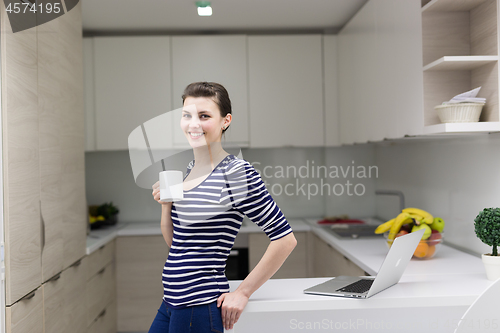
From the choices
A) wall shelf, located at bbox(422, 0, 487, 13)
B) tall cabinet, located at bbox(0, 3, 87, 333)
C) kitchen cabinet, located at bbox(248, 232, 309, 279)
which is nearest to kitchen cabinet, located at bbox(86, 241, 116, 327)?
tall cabinet, located at bbox(0, 3, 87, 333)

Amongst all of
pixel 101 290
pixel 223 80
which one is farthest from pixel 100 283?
pixel 223 80

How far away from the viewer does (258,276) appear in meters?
1.17

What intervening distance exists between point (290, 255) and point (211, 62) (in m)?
1.50

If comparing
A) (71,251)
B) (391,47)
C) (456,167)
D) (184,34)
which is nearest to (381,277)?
(456,167)

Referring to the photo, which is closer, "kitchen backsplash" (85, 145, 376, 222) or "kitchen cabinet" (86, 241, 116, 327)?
"kitchen cabinet" (86, 241, 116, 327)

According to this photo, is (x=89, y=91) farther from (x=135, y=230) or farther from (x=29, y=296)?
(x=29, y=296)

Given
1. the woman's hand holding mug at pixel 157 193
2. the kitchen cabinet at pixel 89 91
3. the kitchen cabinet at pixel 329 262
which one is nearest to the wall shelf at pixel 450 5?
the kitchen cabinet at pixel 329 262

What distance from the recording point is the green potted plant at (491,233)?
4.88 ft

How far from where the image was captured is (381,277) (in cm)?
129

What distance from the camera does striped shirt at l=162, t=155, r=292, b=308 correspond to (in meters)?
1.10

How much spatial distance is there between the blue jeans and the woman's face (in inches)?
16.8

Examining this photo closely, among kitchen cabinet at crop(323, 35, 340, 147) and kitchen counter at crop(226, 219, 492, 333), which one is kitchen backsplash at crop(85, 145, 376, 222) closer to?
kitchen cabinet at crop(323, 35, 340, 147)

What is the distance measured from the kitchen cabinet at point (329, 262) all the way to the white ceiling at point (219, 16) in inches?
60.8

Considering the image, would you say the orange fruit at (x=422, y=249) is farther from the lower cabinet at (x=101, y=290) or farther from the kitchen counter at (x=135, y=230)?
the lower cabinet at (x=101, y=290)
